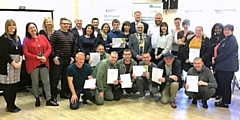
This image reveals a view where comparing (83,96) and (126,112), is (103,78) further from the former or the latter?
(126,112)

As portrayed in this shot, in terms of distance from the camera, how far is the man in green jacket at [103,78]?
454 cm

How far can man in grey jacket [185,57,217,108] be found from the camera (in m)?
4.36

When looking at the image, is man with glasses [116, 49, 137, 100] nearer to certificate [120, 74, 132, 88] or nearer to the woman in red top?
certificate [120, 74, 132, 88]

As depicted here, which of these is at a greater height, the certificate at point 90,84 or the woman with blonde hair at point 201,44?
the woman with blonde hair at point 201,44

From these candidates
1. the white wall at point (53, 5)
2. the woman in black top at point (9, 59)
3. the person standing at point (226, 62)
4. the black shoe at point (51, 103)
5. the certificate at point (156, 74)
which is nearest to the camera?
the woman in black top at point (9, 59)

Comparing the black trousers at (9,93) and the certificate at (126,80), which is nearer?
the black trousers at (9,93)

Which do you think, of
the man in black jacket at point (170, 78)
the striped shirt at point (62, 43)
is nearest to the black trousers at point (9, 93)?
the striped shirt at point (62, 43)

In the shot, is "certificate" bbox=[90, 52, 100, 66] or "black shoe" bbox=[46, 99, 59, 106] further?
"certificate" bbox=[90, 52, 100, 66]

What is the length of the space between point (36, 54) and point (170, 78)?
7.22 feet

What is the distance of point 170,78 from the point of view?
15.0 ft

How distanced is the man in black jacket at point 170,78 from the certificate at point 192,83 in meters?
0.21

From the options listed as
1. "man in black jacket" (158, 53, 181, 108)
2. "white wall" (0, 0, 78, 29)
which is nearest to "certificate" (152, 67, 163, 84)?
"man in black jacket" (158, 53, 181, 108)

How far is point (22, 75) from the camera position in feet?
17.1

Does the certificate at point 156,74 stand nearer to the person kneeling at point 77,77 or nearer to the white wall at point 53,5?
the person kneeling at point 77,77
